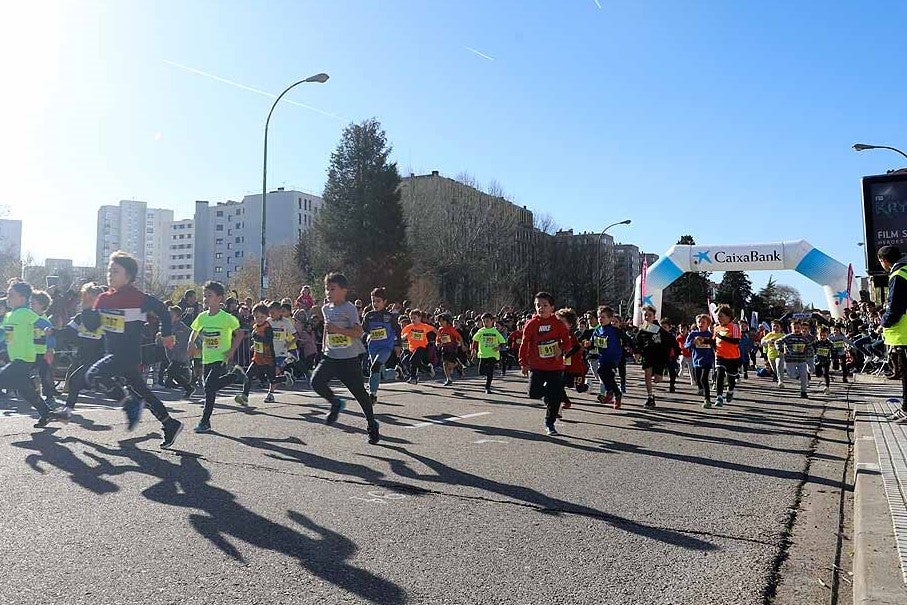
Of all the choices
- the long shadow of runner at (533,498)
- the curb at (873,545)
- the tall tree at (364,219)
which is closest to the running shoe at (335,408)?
the long shadow of runner at (533,498)

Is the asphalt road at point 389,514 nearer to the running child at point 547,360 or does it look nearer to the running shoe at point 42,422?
the running shoe at point 42,422

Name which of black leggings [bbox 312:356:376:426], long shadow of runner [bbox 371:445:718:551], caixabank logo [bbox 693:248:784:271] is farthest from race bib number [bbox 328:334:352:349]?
caixabank logo [bbox 693:248:784:271]

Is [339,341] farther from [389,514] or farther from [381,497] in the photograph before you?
[389,514]

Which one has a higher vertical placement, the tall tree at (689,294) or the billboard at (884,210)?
the tall tree at (689,294)

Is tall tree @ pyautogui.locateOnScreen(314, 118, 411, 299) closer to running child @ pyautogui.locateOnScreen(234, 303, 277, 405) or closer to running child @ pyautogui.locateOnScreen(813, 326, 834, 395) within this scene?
running child @ pyautogui.locateOnScreen(813, 326, 834, 395)

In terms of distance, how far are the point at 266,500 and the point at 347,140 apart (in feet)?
181

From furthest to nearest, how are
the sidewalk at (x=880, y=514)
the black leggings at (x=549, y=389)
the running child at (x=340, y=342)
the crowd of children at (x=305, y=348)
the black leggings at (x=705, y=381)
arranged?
the black leggings at (x=705, y=381)
the black leggings at (x=549, y=389)
the running child at (x=340, y=342)
the crowd of children at (x=305, y=348)
the sidewalk at (x=880, y=514)

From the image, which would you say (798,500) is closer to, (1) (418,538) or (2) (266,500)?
(1) (418,538)

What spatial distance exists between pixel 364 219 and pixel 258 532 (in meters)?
52.7

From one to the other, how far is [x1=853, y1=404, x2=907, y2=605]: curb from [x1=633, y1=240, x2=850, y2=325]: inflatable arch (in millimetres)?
20505

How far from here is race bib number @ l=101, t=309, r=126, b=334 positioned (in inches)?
320

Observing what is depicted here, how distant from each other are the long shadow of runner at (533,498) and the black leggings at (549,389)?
2591mm

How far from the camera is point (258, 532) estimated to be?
189 inches

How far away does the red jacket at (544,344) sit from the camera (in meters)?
9.98
